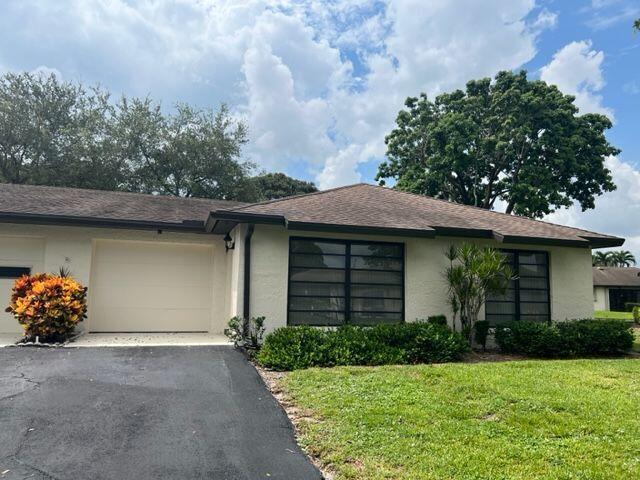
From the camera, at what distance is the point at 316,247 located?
31.9 feet

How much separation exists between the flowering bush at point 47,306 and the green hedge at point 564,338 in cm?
906

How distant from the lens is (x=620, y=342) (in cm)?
967

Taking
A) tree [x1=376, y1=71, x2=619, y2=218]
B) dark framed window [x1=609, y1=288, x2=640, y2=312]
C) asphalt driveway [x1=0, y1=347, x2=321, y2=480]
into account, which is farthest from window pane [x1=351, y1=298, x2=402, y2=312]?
dark framed window [x1=609, y1=288, x2=640, y2=312]

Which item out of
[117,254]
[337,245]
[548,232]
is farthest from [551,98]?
[117,254]

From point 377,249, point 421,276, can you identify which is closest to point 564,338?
point 421,276

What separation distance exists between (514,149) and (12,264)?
23.7m

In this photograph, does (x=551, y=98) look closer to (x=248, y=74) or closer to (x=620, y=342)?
(x=248, y=74)

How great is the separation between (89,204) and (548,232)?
11605 mm

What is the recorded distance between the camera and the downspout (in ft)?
29.6

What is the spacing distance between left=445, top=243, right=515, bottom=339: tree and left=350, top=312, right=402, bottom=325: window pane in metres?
1.32

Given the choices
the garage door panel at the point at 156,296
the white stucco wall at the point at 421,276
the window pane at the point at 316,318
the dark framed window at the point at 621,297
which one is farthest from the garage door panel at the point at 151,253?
the dark framed window at the point at 621,297

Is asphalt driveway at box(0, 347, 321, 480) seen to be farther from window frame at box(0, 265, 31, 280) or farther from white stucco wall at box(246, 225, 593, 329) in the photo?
window frame at box(0, 265, 31, 280)

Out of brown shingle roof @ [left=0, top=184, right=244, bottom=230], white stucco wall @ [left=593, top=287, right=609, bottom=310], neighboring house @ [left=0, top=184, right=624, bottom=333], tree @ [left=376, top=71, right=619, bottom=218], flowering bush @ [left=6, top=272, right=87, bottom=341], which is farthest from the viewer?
white stucco wall @ [left=593, top=287, right=609, bottom=310]

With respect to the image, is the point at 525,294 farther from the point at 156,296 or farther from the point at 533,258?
the point at 156,296
